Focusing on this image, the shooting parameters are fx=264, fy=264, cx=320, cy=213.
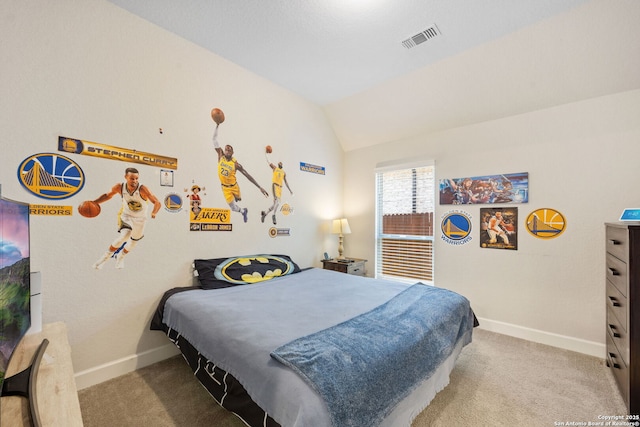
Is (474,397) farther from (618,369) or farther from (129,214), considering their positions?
(129,214)

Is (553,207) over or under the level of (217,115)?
under

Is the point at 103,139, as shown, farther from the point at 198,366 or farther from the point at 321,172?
the point at 321,172

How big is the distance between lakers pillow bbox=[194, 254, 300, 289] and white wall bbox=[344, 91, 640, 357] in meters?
2.07

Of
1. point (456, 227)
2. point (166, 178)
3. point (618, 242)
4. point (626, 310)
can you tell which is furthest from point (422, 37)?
point (166, 178)

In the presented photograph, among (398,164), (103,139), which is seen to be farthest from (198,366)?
(398,164)

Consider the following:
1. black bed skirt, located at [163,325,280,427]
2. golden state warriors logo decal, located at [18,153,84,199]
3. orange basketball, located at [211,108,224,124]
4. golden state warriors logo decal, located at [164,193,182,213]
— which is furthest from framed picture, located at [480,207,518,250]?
golden state warriors logo decal, located at [18,153,84,199]

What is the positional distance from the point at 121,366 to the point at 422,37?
385 centimetres

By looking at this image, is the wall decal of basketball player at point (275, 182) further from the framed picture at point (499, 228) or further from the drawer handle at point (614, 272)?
the drawer handle at point (614, 272)

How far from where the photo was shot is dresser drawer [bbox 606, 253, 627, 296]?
1.75 meters

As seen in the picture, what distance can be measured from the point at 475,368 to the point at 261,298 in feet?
6.26

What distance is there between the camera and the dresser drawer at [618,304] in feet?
5.74

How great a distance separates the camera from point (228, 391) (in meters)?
1.41

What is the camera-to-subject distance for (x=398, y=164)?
373 cm

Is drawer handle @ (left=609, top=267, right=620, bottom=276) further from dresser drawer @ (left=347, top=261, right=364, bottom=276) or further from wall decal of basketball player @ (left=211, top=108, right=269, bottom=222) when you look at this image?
wall decal of basketball player @ (left=211, top=108, right=269, bottom=222)
